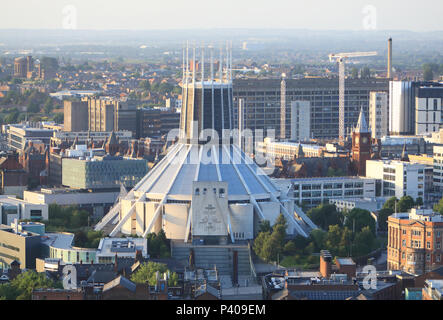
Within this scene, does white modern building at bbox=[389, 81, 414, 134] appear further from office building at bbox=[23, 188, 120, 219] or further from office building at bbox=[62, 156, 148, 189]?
office building at bbox=[23, 188, 120, 219]

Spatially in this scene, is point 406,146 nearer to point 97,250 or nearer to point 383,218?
point 383,218

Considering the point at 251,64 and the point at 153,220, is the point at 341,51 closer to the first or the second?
the point at 251,64

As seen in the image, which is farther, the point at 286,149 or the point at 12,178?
the point at 286,149

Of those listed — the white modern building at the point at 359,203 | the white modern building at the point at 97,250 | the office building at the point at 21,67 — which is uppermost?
the office building at the point at 21,67

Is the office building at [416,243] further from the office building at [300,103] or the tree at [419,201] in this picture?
the office building at [300,103]

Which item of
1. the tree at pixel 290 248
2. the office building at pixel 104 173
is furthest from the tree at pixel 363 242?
the office building at pixel 104 173

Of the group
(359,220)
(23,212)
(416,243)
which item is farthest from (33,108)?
(416,243)

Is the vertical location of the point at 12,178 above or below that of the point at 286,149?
below

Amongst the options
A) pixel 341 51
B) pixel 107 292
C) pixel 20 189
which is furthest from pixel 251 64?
pixel 107 292
